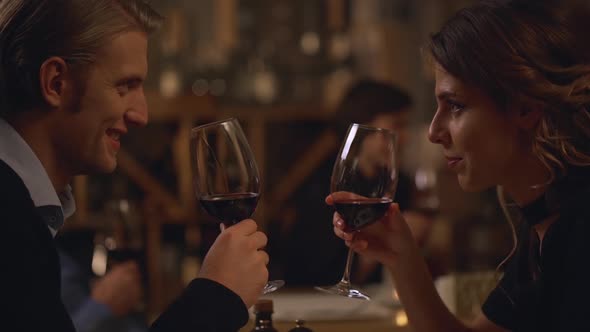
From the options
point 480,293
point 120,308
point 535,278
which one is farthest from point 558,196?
point 120,308

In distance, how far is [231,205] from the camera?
48.7 inches

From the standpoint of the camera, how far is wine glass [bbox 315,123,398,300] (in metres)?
1.33

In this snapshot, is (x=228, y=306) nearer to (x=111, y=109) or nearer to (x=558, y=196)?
(x=111, y=109)

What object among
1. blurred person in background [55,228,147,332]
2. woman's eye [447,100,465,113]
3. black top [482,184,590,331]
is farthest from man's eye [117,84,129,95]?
black top [482,184,590,331]

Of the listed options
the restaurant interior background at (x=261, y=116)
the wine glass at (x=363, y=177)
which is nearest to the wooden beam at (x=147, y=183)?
the restaurant interior background at (x=261, y=116)

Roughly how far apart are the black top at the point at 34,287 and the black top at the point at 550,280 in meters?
0.49

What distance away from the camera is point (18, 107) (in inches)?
44.3

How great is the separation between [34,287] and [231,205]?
0.37 meters

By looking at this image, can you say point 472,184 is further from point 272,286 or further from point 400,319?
point 400,319

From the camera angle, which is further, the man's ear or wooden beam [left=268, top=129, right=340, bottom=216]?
wooden beam [left=268, top=129, right=340, bottom=216]

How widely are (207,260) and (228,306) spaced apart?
8 cm

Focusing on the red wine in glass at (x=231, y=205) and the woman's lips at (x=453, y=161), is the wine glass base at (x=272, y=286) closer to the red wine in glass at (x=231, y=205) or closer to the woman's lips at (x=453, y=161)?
the red wine in glass at (x=231, y=205)

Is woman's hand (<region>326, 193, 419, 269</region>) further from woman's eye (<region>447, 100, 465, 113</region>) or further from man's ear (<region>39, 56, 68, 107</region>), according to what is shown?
man's ear (<region>39, 56, 68, 107</region>)

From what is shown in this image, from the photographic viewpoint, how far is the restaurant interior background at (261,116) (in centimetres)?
384
